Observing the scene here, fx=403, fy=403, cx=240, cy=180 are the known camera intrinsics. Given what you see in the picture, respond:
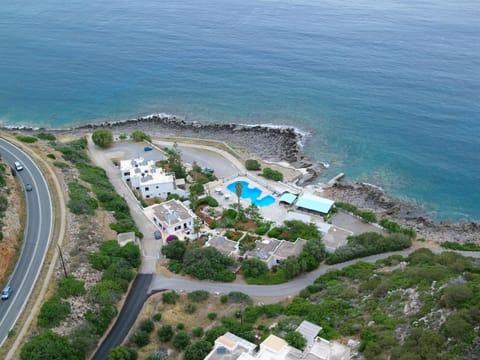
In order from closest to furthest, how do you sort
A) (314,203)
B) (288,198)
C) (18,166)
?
1. (18,166)
2. (314,203)
3. (288,198)

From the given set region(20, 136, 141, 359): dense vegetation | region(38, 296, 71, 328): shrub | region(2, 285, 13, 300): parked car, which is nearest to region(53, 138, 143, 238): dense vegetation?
region(20, 136, 141, 359): dense vegetation

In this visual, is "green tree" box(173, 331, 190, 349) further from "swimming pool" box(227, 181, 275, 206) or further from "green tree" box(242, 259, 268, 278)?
"swimming pool" box(227, 181, 275, 206)

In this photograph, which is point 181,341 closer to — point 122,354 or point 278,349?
point 122,354

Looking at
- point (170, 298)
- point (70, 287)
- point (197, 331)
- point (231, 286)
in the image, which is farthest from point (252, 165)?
point (70, 287)

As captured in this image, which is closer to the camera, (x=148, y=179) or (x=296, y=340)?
(x=296, y=340)

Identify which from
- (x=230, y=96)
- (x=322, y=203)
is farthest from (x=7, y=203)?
(x=230, y=96)
